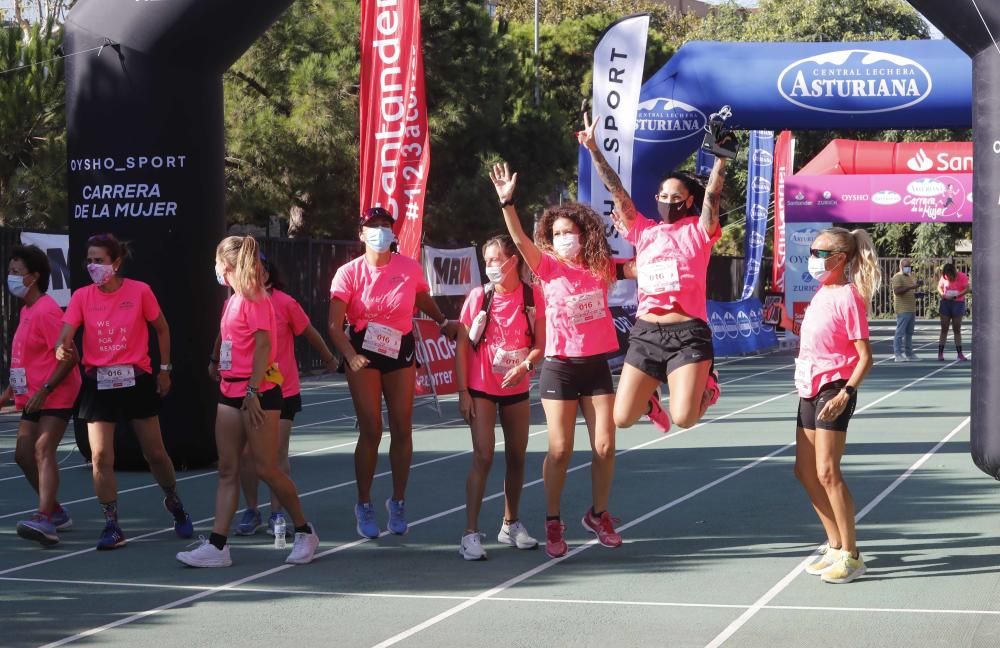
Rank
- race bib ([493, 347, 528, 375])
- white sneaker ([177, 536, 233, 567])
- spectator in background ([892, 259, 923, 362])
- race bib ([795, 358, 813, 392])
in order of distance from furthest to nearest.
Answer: spectator in background ([892, 259, 923, 362])
race bib ([493, 347, 528, 375])
white sneaker ([177, 536, 233, 567])
race bib ([795, 358, 813, 392])

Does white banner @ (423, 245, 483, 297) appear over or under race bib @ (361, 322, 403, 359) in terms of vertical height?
over

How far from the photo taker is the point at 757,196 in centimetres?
2806

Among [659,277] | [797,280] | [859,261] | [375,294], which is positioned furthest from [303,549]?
[797,280]

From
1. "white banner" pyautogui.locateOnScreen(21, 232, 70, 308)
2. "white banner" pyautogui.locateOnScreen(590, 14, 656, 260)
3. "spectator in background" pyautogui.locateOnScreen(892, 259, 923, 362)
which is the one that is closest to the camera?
"white banner" pyautogui.locateOnScreen(590, 14, 656, 260)

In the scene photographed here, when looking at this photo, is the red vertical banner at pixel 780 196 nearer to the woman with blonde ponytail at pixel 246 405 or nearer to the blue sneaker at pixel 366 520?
the blue sneaker at pixel 366 520

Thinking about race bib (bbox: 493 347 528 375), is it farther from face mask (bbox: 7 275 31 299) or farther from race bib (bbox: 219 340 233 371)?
face mask (bbox: 7 275 31 299)

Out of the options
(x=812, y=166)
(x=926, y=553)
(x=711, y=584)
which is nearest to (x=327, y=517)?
(x=711, y=584)

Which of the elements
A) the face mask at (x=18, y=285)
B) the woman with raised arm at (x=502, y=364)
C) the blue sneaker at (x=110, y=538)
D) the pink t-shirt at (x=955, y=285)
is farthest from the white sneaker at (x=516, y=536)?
the pink t-shirt at (x=955, y=285)

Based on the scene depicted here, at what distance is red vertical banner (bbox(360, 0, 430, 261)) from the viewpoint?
1370cm

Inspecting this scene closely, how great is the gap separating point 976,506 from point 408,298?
398 cm

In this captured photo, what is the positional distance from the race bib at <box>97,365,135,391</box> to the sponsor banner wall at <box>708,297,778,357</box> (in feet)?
60.1

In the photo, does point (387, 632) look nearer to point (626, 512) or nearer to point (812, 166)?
point (626, 512)

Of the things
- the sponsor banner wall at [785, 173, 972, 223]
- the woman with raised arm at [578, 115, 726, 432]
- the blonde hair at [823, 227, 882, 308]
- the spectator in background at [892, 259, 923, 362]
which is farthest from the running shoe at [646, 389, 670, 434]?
the sponsor banner wall at [785, 173, 972, 223]

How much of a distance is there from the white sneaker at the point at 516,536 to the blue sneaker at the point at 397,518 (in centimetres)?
64
